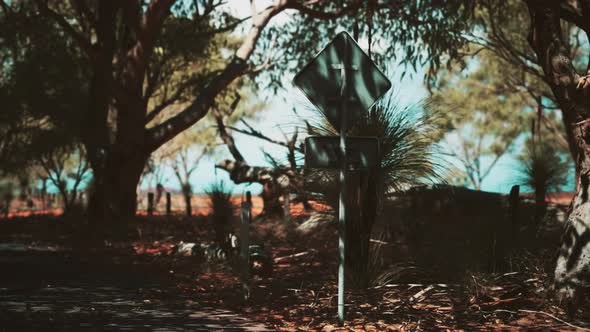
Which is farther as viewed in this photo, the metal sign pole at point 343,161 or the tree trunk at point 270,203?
the tree trunk at point 270,203

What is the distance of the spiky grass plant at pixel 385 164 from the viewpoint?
28.2ft

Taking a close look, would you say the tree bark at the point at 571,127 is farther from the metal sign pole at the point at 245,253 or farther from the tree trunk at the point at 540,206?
the tree trunk at the point at 540,206

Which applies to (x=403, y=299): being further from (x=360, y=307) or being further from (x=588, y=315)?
(x=588, y=315)

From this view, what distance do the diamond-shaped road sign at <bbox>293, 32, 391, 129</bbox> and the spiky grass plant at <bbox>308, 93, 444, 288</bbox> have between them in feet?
5.82

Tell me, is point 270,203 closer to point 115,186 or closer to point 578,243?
point 115,186

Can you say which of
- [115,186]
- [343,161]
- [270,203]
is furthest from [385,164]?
[115,186]

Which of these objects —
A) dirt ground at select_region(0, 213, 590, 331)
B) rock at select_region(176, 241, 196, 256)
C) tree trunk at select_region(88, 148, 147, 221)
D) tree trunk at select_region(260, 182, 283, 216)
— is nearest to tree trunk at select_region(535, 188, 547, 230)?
dirt ground at select_region(0, 213, 590, 331)

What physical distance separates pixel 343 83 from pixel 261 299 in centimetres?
307

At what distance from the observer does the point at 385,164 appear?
28.4ft

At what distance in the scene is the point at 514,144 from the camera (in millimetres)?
43188

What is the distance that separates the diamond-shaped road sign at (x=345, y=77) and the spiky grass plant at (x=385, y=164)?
5.82ft

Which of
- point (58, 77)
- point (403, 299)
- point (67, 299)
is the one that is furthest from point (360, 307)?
point (58, 77)

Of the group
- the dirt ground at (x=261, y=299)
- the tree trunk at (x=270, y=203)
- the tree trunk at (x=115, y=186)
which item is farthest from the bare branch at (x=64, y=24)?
the dirt ground at (x=261, y=299)

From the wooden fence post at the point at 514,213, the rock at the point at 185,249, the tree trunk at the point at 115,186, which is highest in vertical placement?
the tree trunk at the point at 115,186
